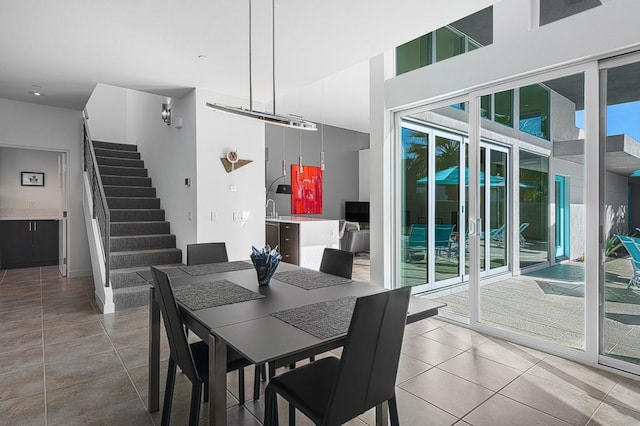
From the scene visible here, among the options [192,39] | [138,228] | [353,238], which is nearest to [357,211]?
[353,238]

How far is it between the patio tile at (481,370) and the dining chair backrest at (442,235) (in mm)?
1677

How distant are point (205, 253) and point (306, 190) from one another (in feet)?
20.7

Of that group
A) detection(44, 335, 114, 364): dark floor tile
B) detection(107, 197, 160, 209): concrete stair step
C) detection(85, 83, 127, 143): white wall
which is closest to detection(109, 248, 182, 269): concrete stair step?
detection(107, 197, 160, 209): concrete stair step

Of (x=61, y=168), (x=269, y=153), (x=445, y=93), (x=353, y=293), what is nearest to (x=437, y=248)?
(x=445, y=93)

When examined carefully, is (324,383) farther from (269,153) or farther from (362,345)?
(269,153)

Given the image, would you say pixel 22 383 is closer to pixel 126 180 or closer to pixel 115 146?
pixel 126 180

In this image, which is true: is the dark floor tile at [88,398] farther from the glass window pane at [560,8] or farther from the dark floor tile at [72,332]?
the glass window pane at [560,8]

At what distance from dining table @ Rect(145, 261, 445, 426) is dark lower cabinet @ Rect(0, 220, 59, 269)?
609 centimetres

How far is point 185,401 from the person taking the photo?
234 cm

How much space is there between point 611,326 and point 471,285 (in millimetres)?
1137

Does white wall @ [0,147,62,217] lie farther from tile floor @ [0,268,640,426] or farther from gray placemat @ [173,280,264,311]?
gray placemat @ [173,280,264,311]

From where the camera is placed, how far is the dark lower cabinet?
6.72 m

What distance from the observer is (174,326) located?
69.1 inches

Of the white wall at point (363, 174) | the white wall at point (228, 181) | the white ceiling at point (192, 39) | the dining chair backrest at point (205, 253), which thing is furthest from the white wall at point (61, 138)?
the white wall at point (363, 174)
